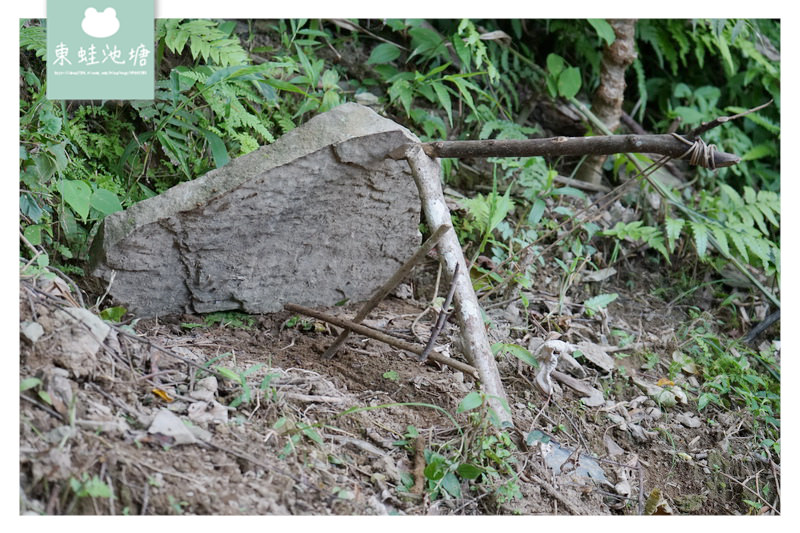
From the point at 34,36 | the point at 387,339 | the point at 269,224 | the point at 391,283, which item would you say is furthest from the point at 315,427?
the point at 34,36

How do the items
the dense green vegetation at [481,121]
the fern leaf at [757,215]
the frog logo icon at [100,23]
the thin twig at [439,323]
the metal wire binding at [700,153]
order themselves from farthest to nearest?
the fern leaf at [757,215] → the dense green vegetation at [481,121] → the metal wire binding at [700,153] → the thin twig at [439,323] → the frog logo icon at [100,23]

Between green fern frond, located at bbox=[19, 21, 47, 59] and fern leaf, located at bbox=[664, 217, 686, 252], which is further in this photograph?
fern leaf, located at bbox=[664, 217, 686, 252]

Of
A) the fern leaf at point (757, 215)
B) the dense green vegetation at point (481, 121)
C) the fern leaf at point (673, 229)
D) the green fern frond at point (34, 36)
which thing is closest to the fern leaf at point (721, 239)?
the dense green vegetation at point (481, 121)

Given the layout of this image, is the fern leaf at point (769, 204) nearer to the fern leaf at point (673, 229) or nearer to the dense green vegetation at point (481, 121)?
the dense green vegetation at point (481, 121)

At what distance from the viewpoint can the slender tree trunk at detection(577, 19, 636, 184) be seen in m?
3.38

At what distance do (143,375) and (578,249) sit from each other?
204cm

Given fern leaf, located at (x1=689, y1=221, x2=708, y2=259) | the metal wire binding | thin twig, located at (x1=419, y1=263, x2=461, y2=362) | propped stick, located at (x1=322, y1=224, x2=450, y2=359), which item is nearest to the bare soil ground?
propped stick, located at (x1=322, y1=224, x2=450, y2=359)

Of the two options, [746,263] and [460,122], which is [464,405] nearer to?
[460,122]

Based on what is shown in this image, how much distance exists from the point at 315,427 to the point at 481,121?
1947mm

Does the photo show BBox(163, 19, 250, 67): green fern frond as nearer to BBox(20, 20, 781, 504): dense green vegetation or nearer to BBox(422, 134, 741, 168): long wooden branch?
BBox(20, 20, 781, 504): dense green vegetation

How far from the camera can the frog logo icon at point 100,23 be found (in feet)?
6.06

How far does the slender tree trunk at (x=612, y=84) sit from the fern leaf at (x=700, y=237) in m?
0.63

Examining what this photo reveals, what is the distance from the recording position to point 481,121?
3.35 meters

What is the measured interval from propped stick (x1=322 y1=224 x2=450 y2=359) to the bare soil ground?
6 centimetres
